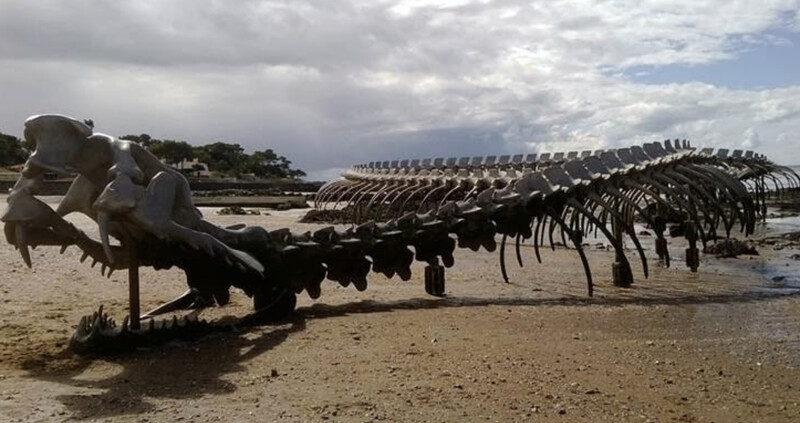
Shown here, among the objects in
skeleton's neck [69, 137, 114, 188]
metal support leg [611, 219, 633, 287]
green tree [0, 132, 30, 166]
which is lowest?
metal support leg [611, 219, 633, 287]

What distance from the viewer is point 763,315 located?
9.77 metres

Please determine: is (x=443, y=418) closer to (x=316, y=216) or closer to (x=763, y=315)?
(x=763, y=315)

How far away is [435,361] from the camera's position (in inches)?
282

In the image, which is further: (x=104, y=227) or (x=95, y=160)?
(x=95, y=160)

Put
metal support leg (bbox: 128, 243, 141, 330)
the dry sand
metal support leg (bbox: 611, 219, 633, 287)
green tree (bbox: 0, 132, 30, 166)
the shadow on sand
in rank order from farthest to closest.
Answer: green tree (bbox: 0, 132, 30, 166) < metal support leg (bbox: 611, 219, 633, 287) < metal support leg (bbox: 128, 243, 141, 330) < the shadow on sand < the dry sand

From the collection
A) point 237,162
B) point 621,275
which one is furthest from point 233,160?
point 621,275

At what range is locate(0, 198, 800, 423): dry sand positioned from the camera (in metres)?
5.81

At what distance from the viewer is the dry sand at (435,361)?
5.81m

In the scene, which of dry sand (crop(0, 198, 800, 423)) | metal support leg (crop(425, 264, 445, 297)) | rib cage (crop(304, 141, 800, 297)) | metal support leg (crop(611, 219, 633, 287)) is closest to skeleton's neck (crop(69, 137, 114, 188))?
dry sand (crop(0, 198, 800, 423))

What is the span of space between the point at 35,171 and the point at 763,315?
7967 mm

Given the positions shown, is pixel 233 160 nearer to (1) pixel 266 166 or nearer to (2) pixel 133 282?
(1) pixel 266 166

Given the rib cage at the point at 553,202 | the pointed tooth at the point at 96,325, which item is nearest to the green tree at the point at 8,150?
the rib cage at the point at 553,202

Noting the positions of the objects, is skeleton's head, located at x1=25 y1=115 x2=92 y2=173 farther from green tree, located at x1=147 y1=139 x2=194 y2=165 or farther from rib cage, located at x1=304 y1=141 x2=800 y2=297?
green tree, located at x1=147 y1=139 x2=194 y2=165

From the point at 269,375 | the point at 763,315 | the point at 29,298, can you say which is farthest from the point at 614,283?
the point at 29,298
